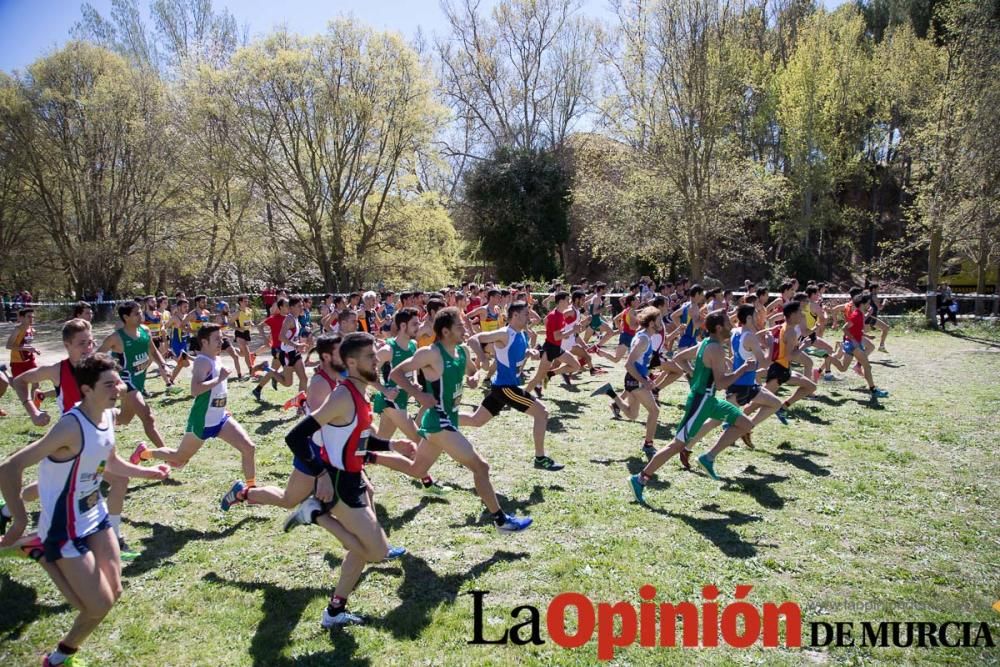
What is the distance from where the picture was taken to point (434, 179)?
46.5 m

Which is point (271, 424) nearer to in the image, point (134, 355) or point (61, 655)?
point (134, 355)

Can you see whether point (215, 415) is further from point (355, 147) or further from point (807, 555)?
point (355, 147)

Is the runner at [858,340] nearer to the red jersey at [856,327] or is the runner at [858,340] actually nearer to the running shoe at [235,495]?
the red jersey at [856,327]

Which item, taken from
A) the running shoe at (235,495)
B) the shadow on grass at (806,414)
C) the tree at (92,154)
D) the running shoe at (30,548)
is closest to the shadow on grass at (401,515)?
the running shoe at (235,495)

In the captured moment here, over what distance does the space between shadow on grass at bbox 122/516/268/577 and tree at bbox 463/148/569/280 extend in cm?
3195

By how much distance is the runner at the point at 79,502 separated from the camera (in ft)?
12.4

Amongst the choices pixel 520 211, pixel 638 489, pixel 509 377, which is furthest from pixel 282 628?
pixel 520 211

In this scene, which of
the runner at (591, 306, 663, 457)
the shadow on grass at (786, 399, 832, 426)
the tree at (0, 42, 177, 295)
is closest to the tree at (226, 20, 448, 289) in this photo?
the tree at (0, 42, 177, 295)

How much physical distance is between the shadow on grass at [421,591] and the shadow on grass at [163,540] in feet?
6.53

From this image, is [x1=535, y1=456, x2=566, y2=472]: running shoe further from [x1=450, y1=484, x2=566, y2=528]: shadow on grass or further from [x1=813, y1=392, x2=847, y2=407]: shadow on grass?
[x1=813, y1=392, x2=847, y2=407]: shadow on grass

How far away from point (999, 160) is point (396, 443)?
25779 mm

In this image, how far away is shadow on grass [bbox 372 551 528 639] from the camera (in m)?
4.64

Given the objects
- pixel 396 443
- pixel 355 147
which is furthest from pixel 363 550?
pixel 355 147

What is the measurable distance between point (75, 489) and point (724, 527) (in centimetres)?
565
